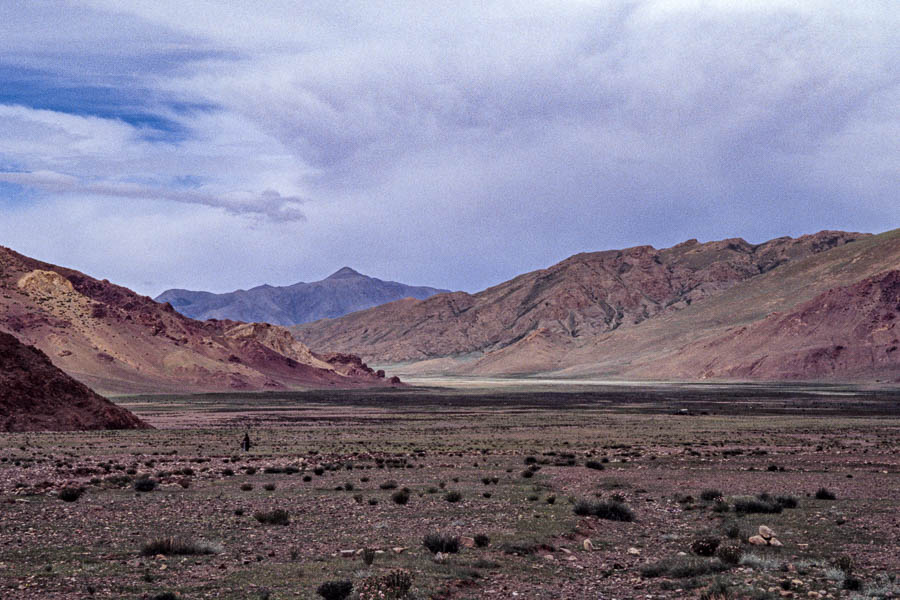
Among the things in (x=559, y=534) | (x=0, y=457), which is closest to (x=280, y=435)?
(x=0, y=457)

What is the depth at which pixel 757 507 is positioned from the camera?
18172mm

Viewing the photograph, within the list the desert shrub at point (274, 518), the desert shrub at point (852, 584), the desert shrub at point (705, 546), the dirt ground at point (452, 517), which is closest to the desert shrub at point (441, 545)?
the dirt ground at point (452, 517)

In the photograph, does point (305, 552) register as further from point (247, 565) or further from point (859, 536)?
point (859, 536)

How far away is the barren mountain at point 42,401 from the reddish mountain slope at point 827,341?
123m

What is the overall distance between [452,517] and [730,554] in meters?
6.43

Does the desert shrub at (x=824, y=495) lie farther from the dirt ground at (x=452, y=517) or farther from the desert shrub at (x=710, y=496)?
the desert shrub at (x=710, y=496)

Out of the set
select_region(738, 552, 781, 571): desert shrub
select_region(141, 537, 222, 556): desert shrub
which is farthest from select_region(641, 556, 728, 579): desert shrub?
select_region(141, 537, 222, 556): desert shrub

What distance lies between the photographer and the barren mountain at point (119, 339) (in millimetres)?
A: 101500

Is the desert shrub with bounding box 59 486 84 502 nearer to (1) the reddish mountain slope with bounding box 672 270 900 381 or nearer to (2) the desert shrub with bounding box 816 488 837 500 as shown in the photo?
(2) the desert shrub with bounding box 816 488 837 500

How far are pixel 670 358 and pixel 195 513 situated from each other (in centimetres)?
16918

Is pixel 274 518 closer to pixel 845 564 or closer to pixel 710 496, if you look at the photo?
pixel 845 564

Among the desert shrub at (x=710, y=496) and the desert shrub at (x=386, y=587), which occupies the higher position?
the desert shrub at (x=386, y=587)

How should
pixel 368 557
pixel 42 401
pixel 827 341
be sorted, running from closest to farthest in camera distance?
pixel 368 557 → pixel 42 401 → pixel 827 341

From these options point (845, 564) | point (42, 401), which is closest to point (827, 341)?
point (42, 401)
